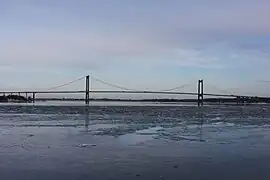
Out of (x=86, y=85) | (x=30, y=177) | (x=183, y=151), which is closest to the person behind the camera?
(x=30, y=177)

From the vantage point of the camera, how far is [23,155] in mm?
10719

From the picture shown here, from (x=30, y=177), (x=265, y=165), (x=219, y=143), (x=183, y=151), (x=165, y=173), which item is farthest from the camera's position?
(x=219, y=143)

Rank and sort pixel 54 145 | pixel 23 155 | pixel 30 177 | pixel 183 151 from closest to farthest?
pixel 30 177 < pixel 23 155 < pixel 183 151 < pixel 54 145

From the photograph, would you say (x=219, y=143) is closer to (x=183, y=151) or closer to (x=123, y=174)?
(x=183, y=151)

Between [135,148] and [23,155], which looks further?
[135,148]

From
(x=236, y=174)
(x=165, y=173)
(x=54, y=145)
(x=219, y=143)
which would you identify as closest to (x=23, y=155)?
(x=54, y=145)

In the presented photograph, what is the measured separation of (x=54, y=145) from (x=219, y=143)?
16.2 feet

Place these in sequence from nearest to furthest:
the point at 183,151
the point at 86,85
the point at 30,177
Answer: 1. the point at 30,177
2. the point at 183,151
3. the point at 86,85

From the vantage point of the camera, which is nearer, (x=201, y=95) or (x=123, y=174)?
(x=123, y=174)

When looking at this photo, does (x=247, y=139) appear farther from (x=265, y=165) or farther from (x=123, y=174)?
(x=123, y=174)

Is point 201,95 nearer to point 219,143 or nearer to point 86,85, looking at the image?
point 86,85

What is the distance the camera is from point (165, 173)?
8.48m

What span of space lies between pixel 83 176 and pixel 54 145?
16.8ft

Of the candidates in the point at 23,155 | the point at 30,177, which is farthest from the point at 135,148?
the point at 30,177
